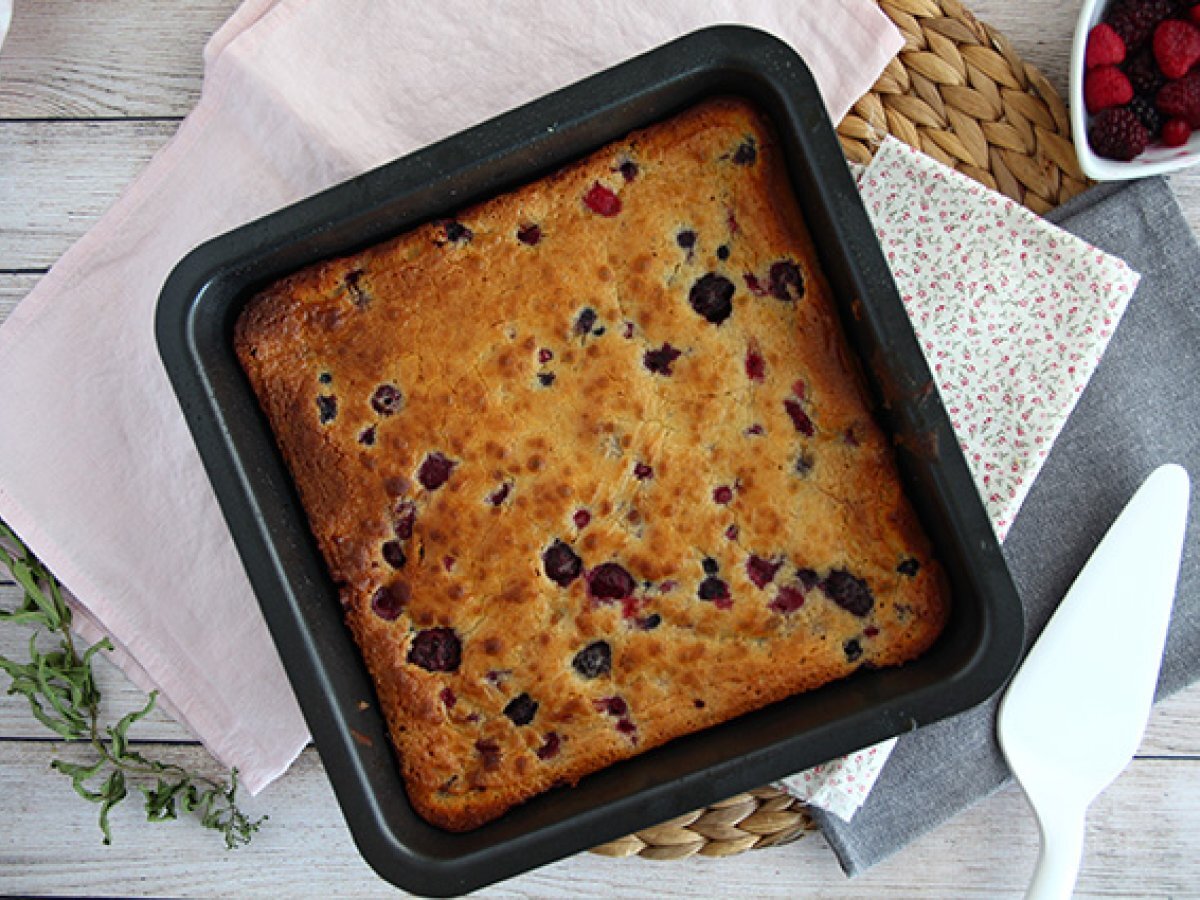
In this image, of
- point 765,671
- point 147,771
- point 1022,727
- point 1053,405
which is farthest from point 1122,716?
point 147,771

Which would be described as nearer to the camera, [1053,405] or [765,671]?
[765,671]

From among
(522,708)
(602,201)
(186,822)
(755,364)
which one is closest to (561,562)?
(522,708)

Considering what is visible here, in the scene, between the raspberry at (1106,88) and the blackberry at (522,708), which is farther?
the raspberry at (1106,88)

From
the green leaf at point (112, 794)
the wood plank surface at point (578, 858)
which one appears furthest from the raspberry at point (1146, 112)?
the green leaf at point (112, 794)

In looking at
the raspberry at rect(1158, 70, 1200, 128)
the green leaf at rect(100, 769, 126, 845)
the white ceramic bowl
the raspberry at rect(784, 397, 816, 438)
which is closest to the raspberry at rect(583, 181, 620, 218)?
the raspberry at rect(784, 397, 816, 438)

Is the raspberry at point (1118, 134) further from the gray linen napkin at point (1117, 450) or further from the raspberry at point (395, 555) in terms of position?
the raspberry at point (395, 555)

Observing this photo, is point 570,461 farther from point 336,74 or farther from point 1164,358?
point 1164,358
